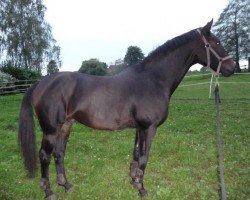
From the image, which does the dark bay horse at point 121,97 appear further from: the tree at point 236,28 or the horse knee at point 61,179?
the tree at point 236,28

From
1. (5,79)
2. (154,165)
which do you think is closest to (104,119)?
(154,165)

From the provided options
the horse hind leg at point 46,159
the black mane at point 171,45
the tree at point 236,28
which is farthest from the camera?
the tree at point 236,28

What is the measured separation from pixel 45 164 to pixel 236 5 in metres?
60.6

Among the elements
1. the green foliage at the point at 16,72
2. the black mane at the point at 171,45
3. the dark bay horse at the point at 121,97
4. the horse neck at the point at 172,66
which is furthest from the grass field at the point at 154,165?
→ the green foliage at the point at 16,72

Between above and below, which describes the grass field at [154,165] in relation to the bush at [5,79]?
below

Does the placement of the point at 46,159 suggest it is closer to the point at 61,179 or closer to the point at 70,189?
the point at 61,179

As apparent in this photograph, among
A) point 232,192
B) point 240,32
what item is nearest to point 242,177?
point 232,192

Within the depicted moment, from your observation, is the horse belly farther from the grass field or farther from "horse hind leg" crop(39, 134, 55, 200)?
the grass field

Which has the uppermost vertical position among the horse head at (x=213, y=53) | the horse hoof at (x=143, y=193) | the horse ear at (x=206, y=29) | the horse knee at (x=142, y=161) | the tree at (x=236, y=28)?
the tree at (x=236, y=28)

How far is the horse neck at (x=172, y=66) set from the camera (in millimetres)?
6094

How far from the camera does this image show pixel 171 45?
20.1 feet

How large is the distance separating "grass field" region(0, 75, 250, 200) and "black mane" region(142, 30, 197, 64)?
254 cm

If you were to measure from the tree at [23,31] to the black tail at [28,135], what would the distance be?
3483cm

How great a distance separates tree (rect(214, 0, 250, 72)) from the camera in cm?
5681
